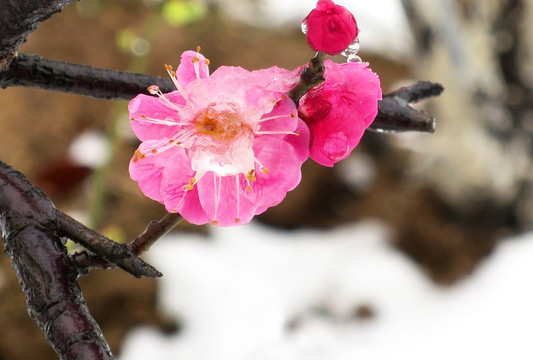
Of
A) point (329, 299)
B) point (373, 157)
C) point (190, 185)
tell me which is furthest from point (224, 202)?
point (373, 157)

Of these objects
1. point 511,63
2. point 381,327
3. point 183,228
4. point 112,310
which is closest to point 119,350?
point 112,310

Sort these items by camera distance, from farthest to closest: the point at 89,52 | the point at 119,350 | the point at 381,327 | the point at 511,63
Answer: the point at 89,52 → the point at 511,63 → the point at 381,327 → the point at 119,350

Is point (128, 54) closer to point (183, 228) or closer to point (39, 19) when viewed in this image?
point (183, 228)

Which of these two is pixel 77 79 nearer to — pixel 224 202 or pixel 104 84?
pixel 104 84

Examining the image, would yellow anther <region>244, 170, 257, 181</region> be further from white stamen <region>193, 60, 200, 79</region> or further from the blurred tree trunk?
the blurred tree trunk

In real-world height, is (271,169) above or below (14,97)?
above

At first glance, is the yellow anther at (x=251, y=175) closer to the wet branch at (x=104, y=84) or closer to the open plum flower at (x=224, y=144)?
the open plum flower at (x=224, y=144)
